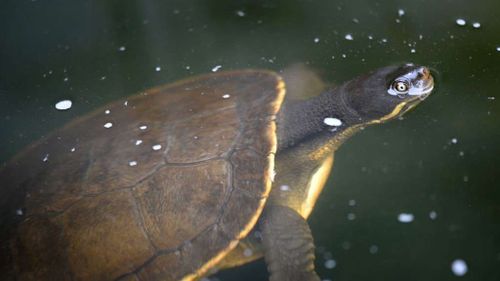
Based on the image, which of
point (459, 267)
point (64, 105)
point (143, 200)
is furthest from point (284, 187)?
point (64, 105)

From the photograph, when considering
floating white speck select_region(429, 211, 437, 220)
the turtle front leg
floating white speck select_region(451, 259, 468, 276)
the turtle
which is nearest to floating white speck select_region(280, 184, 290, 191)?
the turtle

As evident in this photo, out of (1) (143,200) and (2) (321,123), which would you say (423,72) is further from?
(1) (143,200)

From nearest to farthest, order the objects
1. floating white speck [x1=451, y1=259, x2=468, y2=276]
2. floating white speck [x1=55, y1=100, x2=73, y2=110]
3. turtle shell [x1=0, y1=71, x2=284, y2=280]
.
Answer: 1. turtle shell [x1=0, y1=71, x2=284, y2=280]
2. floating white speck [x1=451, y1=259, x2=468, y2=276]
3. floating white speck [x1=55, y1=100, x2=73, y2=110]

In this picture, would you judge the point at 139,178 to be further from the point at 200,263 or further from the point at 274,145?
the point at 274,145

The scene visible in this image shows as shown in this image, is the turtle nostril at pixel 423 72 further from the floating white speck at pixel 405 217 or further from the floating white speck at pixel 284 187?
the floating white speck at pixel 284 187

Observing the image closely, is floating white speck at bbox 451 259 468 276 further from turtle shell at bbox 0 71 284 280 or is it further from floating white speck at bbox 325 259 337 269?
turtle shell at bbox 0 71 284 280

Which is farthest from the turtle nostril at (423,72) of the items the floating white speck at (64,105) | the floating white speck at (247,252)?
the floating white speck at (64,105)
